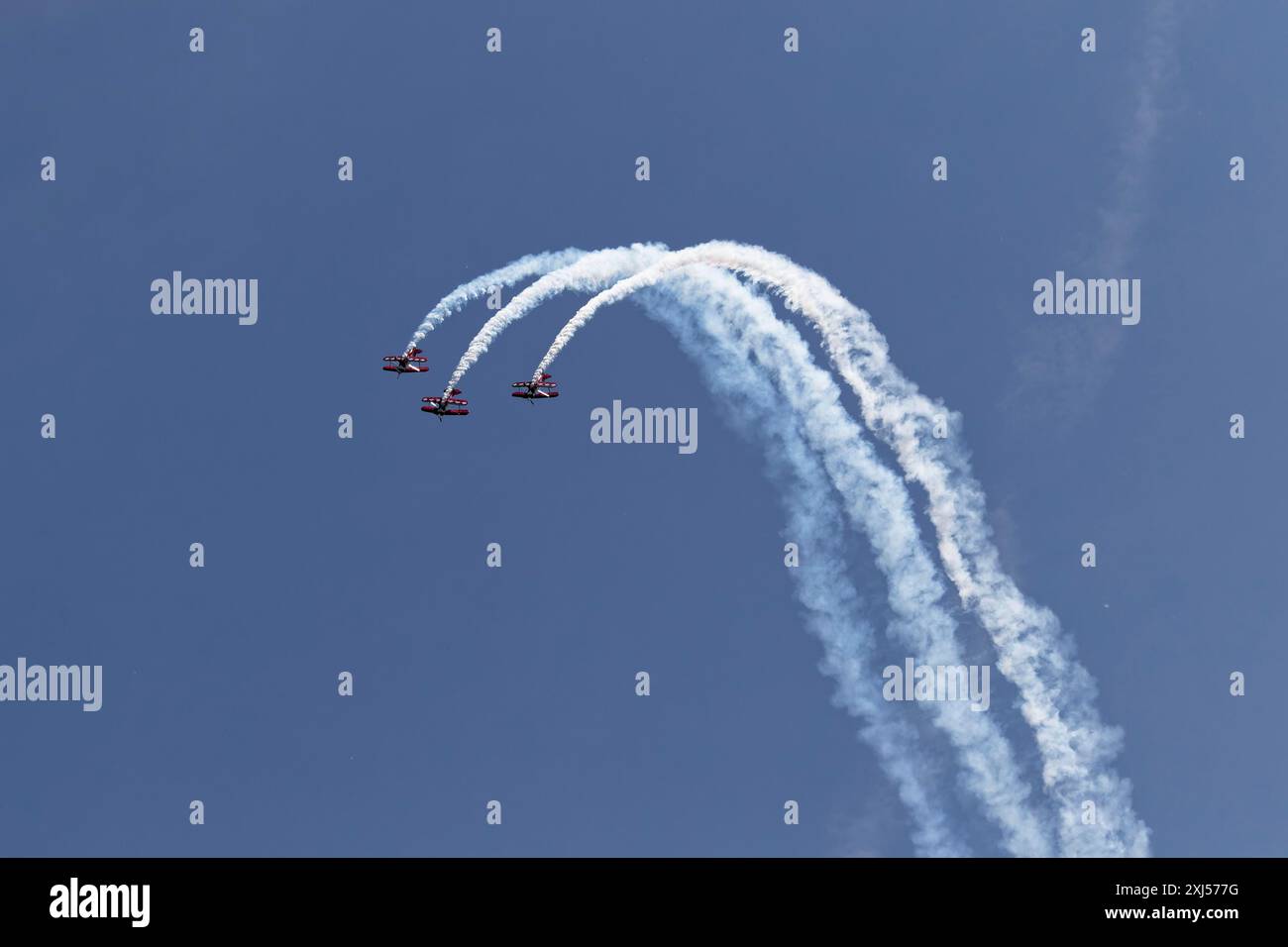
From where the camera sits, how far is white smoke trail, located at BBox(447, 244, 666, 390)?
395ft

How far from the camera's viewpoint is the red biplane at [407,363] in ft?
414

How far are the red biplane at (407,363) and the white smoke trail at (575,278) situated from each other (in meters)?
5.71

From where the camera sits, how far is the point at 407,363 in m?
126

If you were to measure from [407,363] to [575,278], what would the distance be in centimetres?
1203

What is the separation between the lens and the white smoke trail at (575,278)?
395 ft

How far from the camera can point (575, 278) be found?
12088 cm

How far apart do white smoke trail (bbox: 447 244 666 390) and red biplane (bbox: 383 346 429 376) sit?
5.71 m

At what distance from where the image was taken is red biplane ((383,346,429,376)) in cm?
Result: 12619
